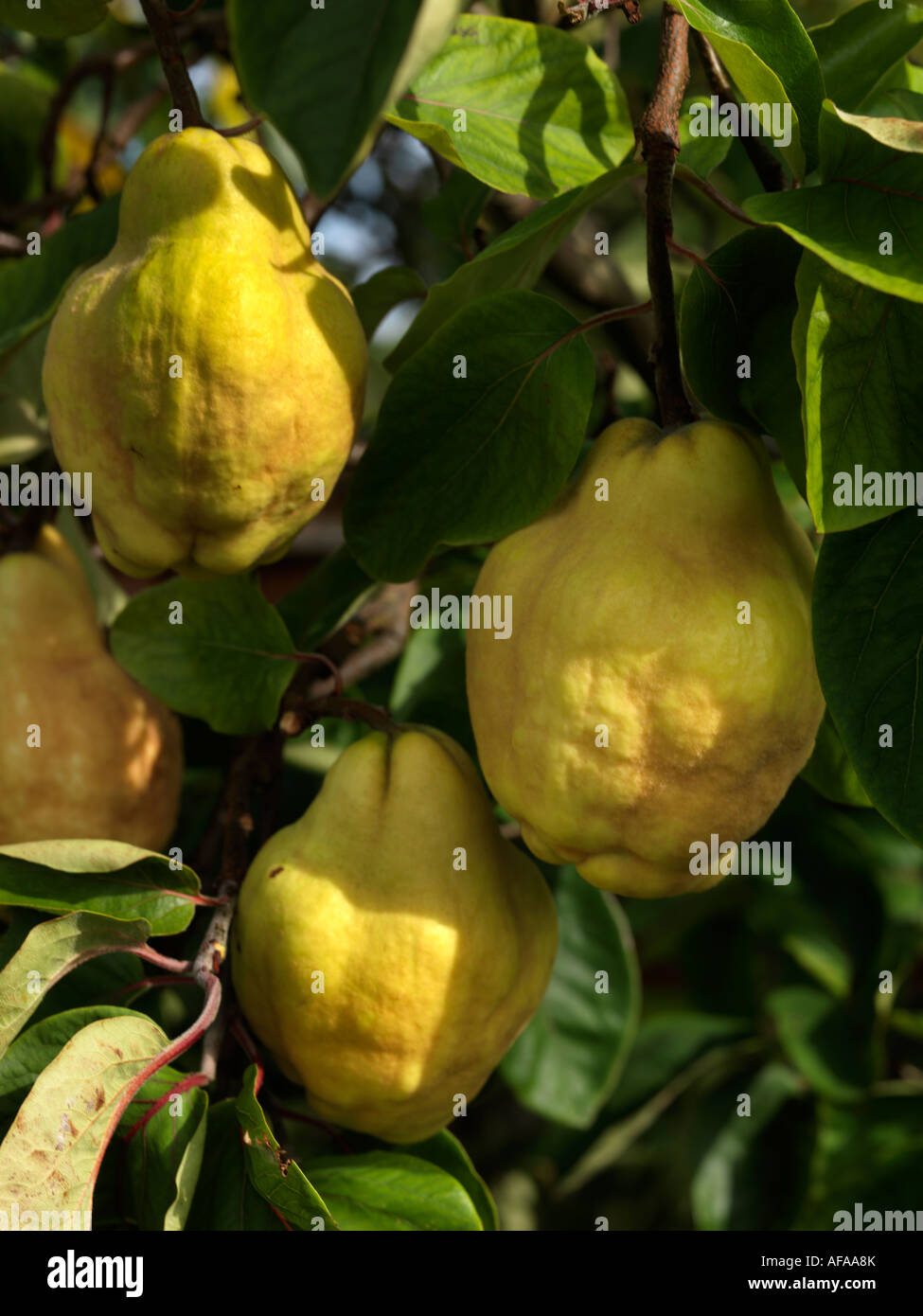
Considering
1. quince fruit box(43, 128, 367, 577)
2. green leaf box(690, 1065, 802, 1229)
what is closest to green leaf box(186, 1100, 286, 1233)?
quince fruit box(43, 128, 367, 577)

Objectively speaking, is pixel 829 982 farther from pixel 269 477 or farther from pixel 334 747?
pixel 269 477

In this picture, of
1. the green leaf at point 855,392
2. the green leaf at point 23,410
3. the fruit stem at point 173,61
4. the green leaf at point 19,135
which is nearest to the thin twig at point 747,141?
the green leaf at point 855,392

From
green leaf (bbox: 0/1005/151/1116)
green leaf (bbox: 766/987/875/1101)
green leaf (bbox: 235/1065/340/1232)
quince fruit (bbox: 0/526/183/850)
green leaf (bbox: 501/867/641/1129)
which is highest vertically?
quince fruit (bbox: 0/526/183/850)

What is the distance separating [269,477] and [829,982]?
85cm

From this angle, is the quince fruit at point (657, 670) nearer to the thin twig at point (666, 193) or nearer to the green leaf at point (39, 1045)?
the thin twig at point (666, 193)

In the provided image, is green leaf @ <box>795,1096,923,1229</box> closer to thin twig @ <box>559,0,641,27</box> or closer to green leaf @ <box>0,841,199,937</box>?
green leaf @ <box>0,841,199,937</box>

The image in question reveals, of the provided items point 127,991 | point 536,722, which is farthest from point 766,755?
point 127,991

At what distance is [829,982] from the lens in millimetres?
1179

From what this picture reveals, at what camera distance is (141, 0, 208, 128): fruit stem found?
54 cm

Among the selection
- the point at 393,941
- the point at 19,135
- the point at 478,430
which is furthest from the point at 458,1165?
the point at 19,135

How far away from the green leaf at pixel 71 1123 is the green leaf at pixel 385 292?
41 centimetres

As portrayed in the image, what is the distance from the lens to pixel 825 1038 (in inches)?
45.0

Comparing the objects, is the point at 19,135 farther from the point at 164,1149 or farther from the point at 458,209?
the point at 164,1149

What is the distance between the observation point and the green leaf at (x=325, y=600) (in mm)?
762
